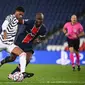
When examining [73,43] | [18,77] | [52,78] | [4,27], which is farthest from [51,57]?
[4,27]

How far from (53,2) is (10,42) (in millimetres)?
15613

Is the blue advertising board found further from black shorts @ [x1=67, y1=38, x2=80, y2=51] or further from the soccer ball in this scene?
the soccer ball

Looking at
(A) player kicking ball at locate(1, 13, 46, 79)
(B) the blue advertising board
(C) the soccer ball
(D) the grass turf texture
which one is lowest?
(B) the blue advertising board

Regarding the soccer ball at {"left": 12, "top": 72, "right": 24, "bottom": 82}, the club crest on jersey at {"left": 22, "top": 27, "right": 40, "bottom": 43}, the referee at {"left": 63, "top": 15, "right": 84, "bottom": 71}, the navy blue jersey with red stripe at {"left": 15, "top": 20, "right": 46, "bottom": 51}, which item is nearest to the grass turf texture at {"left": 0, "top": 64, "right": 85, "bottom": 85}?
the soccer ball at {"left": 12, "top": 72, "right": 24, "bottom": 82}

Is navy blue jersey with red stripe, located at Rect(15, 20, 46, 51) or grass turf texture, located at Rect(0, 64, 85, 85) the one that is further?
navy blue jersey with red stripe, located at Rect(15, 20, 46, 51)

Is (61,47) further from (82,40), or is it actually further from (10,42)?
(10,42)

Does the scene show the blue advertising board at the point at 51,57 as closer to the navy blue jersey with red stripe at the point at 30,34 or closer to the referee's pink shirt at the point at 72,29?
the referee's pink shirt at the point at 72,29

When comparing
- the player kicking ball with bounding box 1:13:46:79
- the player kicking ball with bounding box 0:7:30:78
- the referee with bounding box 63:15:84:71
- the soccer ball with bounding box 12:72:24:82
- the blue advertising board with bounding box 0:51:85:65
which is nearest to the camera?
the soccer ball with bounding box 12:72:24:82

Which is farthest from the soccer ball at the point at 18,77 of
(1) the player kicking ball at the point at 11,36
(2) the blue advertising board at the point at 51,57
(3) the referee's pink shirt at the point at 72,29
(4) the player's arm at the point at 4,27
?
(2) the blue advertising board at the point at 51,57

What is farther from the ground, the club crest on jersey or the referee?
the club crest on jersey

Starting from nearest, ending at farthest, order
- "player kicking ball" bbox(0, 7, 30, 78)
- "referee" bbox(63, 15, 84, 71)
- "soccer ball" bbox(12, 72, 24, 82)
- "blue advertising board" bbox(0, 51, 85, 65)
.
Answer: "soccer ball" bbox(12, 72, 24, 82), "player kicking ball" bbox(0, 7, 30, 78), "referee" bbox(63, 15, 84, 71), "blue advertising board" bbox(0, 51, 85, 65)

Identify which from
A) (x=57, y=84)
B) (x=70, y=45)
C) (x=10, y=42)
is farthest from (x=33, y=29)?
(x=70, y=45)

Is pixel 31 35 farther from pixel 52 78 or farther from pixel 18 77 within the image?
pixel 18 77

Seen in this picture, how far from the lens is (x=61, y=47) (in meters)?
22.0
